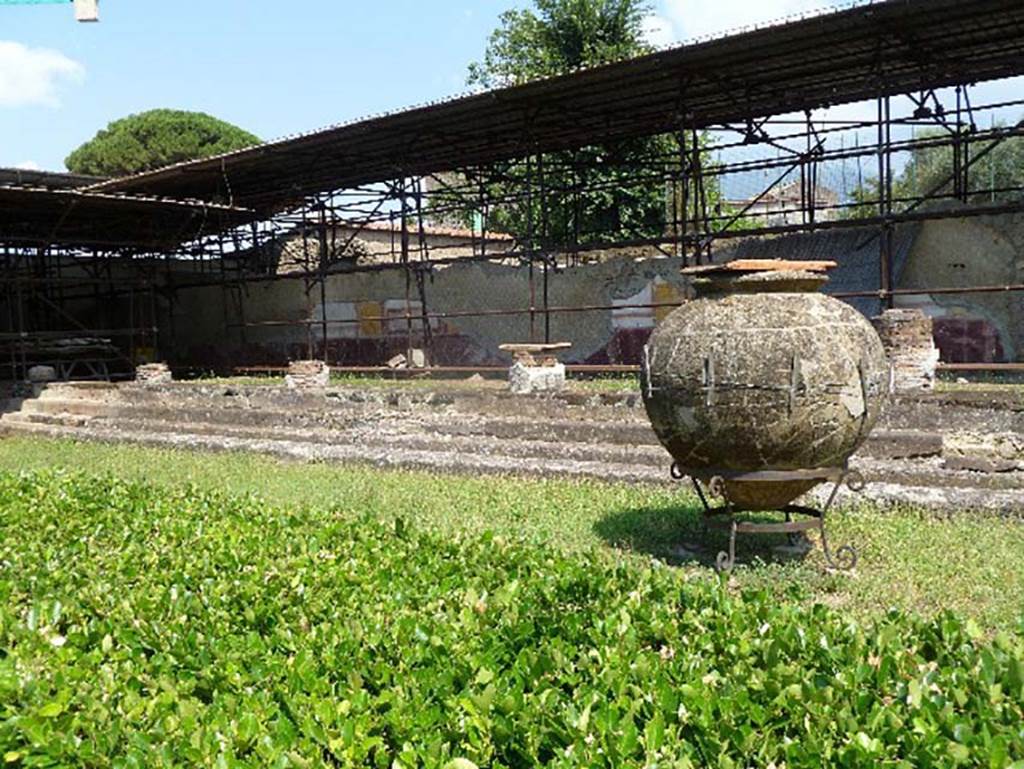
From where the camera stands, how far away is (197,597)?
4098 mm

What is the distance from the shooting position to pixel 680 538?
20.6 feet

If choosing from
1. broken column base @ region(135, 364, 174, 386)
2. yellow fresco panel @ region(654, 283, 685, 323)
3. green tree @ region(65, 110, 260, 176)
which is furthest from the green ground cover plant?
green tree @ region(65, 110, 260, 176)

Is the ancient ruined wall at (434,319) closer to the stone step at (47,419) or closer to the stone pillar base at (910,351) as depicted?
the stone step at (47,419)

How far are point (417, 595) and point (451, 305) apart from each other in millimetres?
16270

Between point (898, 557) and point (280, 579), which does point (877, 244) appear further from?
point (280, 579)

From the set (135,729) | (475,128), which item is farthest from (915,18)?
(135,729)

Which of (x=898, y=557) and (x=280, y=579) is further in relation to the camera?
(x=898, y=557)

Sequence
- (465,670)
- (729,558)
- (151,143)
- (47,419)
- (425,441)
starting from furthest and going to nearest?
1. (151,143)
2. (47,419)
3. (425,441)
4. (729,558)
5. (465,670)

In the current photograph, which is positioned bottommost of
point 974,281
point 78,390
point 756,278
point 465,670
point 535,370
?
point 465,670

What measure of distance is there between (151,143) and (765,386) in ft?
114

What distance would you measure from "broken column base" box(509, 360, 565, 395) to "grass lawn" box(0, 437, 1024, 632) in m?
4.40

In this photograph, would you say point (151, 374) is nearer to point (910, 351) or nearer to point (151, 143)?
point (910, 351)

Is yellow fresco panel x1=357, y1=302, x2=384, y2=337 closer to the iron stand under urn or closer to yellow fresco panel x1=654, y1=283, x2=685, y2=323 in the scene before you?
yellow fresco panel x1=654, y1=283, x2=685, y2=323

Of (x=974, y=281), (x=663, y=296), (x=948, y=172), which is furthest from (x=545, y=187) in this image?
(x=948, y=172)
